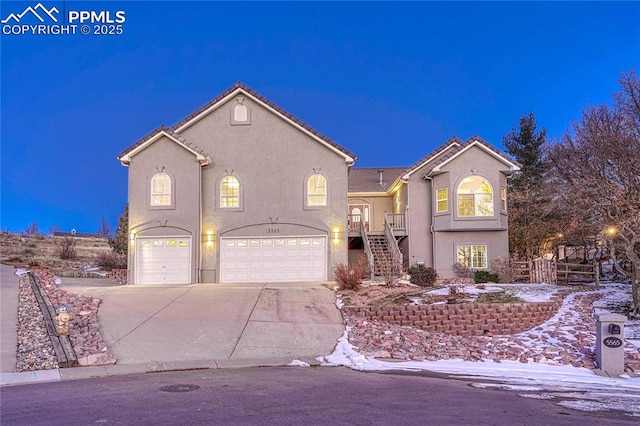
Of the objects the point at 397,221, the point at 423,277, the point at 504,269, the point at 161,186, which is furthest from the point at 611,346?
the point at 161,186

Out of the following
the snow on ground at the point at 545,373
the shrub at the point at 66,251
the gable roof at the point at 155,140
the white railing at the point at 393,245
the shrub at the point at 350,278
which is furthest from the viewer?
the shrub at the point at 66,251

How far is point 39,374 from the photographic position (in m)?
9.25

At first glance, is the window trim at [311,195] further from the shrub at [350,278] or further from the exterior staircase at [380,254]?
the shrub at [350,278]

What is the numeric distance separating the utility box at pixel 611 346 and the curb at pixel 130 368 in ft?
18.1

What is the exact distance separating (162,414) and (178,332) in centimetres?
619

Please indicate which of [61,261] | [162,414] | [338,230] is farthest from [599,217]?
[61,261]

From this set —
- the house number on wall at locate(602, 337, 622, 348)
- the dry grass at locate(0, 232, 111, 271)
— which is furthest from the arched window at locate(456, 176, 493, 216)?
the dry grass at locate(0, 232, 111, 271)

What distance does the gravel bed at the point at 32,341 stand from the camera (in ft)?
32.1

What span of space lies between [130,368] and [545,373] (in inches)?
310

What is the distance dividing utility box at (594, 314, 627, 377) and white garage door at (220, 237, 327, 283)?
12777 mm

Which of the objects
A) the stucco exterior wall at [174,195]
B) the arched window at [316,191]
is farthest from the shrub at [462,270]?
the stucco exterior wall at [174,195]

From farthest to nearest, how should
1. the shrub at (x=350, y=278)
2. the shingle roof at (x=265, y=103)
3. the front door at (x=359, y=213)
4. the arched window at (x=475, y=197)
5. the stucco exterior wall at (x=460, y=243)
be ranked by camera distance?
the front door at (x=359, y=213) → the stucco exterior wall at (x=460, y=243) → the arched window at (x=475, y=197) → the shingle roof at (x=265, y=103) → the shrub at (x=350, y=278)

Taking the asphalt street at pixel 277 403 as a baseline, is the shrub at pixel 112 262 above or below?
above

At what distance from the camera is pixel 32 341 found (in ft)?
36.3
